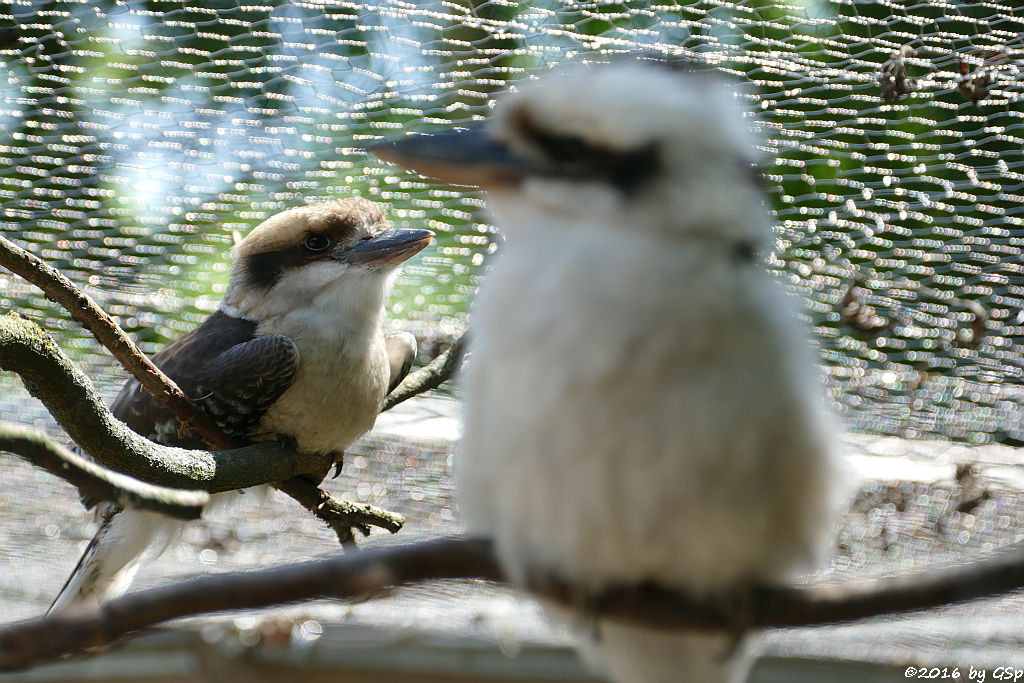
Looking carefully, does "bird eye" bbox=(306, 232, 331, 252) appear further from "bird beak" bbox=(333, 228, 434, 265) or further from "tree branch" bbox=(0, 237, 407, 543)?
"tree branch" bbox=(0, 237, 407, 543)

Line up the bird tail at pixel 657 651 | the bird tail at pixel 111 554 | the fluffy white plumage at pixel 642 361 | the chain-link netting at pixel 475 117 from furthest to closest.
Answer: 1. the chain-link netting at pixel 475 117
2. the bird tail at pixel 111 554
3. the bird tail at pixel 657 651
4. the fluffy white plumage at pixel 642 361

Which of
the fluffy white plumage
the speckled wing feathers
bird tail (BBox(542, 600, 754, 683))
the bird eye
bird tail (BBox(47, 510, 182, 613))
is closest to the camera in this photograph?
the fluffy white plumage

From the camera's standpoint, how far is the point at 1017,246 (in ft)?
7.90

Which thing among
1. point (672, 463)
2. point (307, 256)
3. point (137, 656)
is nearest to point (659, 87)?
point (672, 463)

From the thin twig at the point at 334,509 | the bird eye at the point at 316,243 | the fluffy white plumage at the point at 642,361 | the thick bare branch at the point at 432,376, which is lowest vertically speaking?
the thin twig at the point at 334,509

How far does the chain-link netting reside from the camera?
222cm

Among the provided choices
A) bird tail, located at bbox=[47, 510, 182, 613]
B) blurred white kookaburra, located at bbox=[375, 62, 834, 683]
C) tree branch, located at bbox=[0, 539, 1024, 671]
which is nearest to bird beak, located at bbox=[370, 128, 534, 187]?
blurred white kookaburra, located at bbox=[375, 62, 834, 683]

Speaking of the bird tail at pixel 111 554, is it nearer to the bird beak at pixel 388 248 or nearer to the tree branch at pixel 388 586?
the bird beak at pixel 388 248

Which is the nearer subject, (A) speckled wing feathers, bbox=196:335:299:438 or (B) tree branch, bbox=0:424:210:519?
(B) tree branch, bbox=0:424:210:519

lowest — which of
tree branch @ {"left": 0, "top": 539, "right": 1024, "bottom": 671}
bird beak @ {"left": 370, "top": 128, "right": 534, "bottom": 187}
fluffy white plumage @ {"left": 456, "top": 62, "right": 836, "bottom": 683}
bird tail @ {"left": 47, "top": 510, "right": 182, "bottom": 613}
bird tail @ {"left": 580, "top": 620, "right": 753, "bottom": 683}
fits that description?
bird tail @ {"left": 47, "top": 510, "right": 182, "bottom": 613}

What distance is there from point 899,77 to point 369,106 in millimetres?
1270

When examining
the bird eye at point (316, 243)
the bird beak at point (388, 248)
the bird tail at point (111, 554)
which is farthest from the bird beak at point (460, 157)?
the bird tail at point (111, 554)

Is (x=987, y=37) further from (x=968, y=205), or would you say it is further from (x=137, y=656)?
(x=137, y=656)

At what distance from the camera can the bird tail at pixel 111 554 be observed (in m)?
A: 1.98
